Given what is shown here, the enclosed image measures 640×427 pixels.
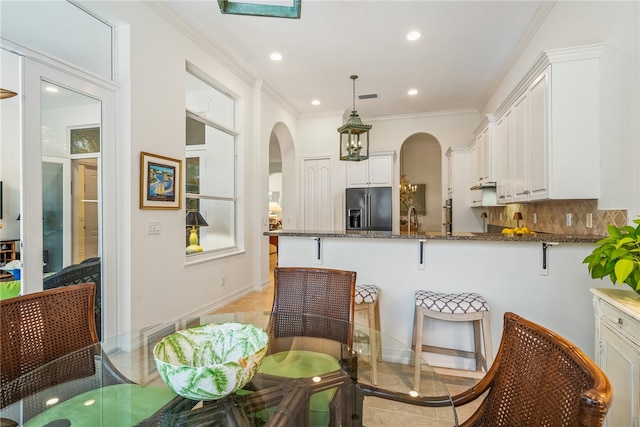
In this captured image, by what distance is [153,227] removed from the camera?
302cm

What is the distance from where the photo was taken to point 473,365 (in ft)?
7.95

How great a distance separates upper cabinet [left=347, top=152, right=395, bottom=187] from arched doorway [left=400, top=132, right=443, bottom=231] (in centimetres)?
307

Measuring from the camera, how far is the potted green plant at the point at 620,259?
129cm

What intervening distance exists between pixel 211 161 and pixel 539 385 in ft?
13.3

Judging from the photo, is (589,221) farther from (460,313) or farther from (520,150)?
(460,313)

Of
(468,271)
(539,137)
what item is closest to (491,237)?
(468,271)

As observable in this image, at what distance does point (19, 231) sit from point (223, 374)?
2.18 metres

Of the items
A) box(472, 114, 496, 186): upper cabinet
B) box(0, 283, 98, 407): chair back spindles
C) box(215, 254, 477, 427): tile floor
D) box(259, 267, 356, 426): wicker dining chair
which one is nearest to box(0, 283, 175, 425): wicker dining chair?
box(0, 283, 98, 407): chair back spindles

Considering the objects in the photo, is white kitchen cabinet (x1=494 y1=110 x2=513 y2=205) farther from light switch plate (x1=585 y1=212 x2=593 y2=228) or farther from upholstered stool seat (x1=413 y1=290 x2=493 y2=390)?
upholstered stool seat (x1=413 y1=290 x2=493 y2=390)

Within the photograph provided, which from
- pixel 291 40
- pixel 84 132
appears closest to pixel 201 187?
pixel 84 132

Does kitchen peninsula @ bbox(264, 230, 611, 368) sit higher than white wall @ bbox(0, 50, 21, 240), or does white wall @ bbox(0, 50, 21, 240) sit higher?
white wall @ bbox(0, 50, 21, 240)

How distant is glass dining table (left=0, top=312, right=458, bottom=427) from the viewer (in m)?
0.97

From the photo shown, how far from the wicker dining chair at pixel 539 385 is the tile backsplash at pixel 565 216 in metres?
1.85

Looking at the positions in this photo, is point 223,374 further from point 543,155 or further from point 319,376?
point 543,155
